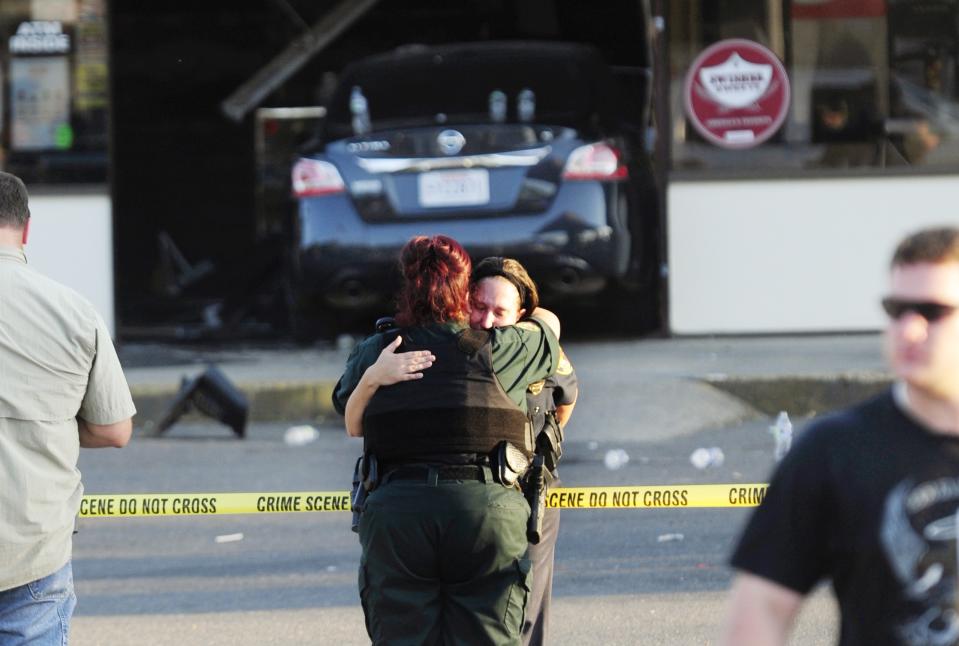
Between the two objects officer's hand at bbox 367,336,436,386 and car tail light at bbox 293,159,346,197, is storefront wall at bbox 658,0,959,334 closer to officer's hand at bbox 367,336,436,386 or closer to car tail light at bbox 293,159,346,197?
car tail light at bbox 293,159,346,197

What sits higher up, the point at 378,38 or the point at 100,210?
the point at 378,38

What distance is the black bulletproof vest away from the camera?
170 inches

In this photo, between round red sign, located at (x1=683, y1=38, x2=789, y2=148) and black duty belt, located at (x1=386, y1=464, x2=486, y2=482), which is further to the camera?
round red sign, located at (x1=683, y1=38, x2=789, y2=148)

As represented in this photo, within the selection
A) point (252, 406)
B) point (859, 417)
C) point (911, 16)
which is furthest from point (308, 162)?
point (859, 417)

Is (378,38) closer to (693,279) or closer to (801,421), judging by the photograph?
(693,279)

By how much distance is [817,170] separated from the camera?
467 inches

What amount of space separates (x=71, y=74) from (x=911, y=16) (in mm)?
6065

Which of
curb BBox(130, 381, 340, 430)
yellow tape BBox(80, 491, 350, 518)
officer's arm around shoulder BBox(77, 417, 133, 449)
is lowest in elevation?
curb BBox(130, 381, 340, 430)

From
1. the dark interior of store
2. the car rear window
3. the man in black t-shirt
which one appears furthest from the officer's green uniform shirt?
the dark interior of store

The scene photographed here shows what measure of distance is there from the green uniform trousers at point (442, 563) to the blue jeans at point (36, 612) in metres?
0.77

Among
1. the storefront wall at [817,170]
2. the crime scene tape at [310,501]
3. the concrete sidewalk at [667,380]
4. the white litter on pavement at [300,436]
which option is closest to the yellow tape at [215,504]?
the crime scene tape at [310,501]

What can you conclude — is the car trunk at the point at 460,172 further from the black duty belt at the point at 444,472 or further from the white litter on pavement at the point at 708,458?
the black duty belt at the point at 444,472

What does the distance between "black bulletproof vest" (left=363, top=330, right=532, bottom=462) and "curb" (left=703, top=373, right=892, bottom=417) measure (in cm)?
607

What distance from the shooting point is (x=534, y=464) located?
4.58 m
